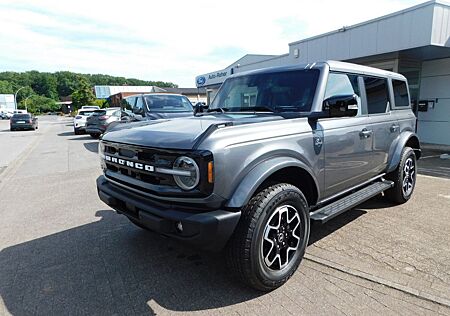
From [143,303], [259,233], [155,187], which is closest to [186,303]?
[143,303]

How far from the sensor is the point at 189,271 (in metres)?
2.98

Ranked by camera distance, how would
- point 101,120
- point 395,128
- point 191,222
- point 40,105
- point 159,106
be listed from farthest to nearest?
point 40,105, point 101,120, point 159,106, point 395,128, point 191,222

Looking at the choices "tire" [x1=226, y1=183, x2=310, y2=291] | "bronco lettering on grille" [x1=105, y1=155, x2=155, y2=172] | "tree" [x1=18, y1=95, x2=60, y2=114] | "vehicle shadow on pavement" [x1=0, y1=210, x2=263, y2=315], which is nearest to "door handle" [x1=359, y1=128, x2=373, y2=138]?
"tire" [x1=226, y1=183, x2=310, y2=291]

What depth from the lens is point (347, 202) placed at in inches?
137

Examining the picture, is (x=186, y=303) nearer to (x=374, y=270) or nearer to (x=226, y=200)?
(x=226, y=200)

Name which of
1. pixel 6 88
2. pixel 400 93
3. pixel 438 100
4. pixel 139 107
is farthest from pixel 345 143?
pixel 6 88

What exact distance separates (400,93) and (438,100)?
305 inches

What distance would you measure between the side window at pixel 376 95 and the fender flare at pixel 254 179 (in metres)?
1.99

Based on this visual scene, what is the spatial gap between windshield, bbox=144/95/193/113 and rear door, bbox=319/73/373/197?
5.82m

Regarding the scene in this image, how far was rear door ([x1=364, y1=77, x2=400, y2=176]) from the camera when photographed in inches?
155

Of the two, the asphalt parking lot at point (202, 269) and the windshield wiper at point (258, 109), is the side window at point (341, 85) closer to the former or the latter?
the windshield wiper at point (258, 109)

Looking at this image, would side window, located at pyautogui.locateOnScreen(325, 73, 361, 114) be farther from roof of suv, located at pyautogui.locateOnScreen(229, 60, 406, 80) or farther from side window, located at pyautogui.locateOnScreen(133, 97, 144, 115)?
side window, located at pyautogui.locateOnScreen(133, 97, 144, 115)

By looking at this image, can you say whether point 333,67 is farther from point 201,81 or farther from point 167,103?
point 201,81

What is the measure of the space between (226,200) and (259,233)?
0.41 m
